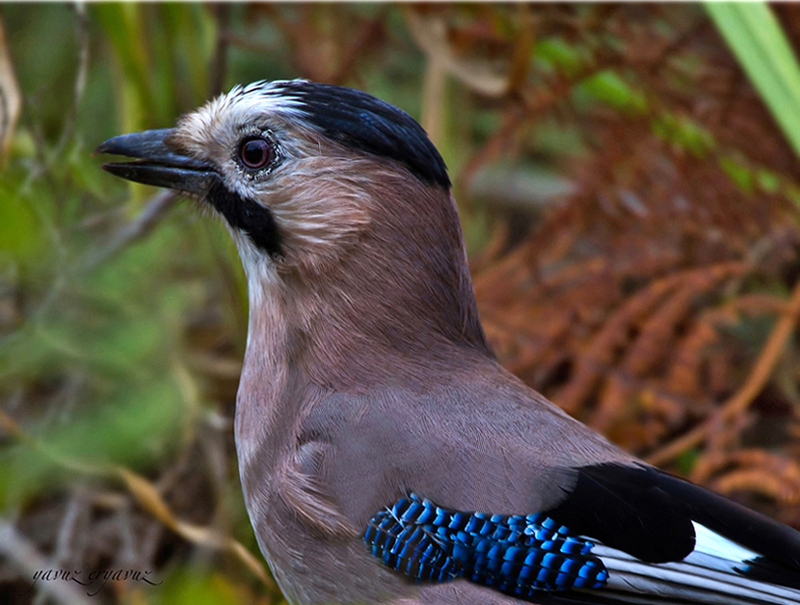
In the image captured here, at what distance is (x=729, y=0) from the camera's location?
115 inches

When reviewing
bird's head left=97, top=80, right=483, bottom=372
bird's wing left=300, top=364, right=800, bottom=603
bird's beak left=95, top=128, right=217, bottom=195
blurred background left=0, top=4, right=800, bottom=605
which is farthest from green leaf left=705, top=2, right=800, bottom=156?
bird's beak left=95, top=128, right=217, bottom=195

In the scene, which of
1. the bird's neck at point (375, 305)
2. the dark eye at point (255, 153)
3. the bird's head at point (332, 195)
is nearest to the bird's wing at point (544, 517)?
the bird's neck at point (375, 305)

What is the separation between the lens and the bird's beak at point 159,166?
217 cm

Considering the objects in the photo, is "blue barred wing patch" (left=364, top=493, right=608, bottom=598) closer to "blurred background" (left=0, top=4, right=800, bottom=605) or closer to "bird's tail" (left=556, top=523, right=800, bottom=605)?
"bird's tail" (left=556, top=523, right=800, bottom=605)

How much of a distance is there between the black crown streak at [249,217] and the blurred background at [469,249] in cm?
19

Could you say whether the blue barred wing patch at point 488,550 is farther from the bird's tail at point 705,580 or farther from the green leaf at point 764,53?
the green leaf at point 764,53

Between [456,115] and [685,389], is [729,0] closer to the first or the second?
[685,389]

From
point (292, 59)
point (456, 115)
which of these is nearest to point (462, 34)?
point (456, 115)

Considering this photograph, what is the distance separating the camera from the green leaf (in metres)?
2.92

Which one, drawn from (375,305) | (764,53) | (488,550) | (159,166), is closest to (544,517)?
(488,550)

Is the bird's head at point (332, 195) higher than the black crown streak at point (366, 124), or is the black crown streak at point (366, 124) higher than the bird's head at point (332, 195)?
the black crown streak at point (366, 124)

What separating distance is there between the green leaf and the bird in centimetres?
127

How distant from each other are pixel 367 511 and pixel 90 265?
1.12 meters

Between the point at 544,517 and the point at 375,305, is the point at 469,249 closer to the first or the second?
the point at 375,305
